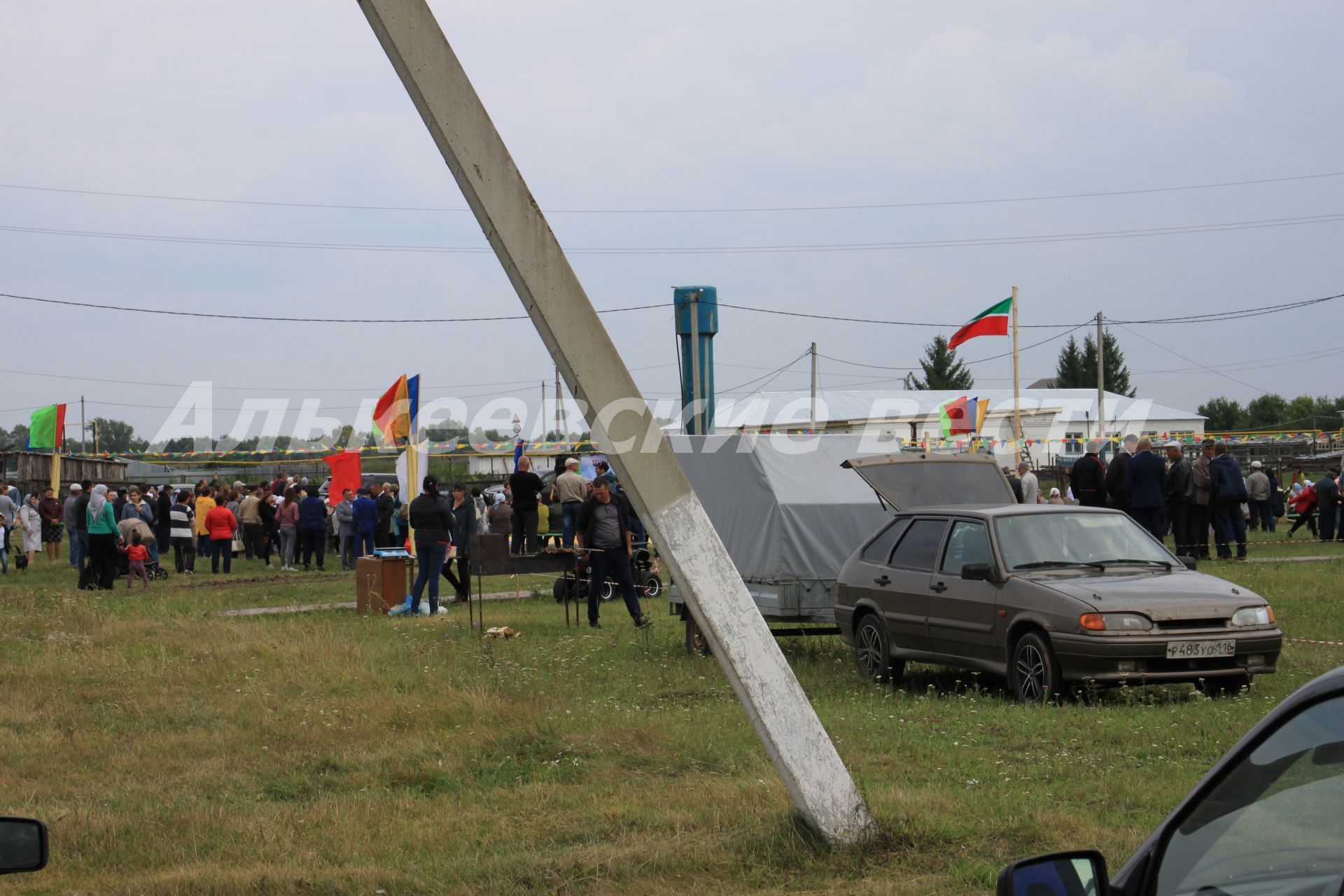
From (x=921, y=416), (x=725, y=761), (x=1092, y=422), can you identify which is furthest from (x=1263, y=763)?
(x=1092, y=422)

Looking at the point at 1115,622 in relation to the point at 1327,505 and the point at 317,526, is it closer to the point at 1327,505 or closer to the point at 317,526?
the point at 1327,505

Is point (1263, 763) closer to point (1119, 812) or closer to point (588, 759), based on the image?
point (1119, 812)

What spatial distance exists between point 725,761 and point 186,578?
19510mm

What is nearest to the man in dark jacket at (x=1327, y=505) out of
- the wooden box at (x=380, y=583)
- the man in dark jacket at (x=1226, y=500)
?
the man in dark jacket at (x=1226, y=500)

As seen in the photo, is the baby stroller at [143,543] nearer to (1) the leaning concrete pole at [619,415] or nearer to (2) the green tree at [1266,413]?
(1) the leaning concrete pole at [619,415]

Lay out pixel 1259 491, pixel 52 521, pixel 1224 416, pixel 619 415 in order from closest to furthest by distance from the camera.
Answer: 1. pixel 619 415
2. pixel 52 521
3. pixel 1259 491
4. pixel 1224 416

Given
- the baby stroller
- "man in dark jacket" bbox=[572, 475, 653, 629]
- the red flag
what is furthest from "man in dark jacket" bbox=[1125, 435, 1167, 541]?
the baby stroller

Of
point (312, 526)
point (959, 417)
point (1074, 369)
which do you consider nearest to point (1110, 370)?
point (1074, 369)

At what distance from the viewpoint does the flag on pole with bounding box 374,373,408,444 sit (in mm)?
22047

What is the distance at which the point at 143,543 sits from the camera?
2305 centimetres

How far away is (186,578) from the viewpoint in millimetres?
24844

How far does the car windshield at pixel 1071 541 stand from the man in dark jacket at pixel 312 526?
18810 mm

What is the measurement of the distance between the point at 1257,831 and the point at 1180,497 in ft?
64.6

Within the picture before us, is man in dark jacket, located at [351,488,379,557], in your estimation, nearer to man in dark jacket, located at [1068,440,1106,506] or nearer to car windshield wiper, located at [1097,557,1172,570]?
man in dark jacket, located at [1068,440,1106,506]
